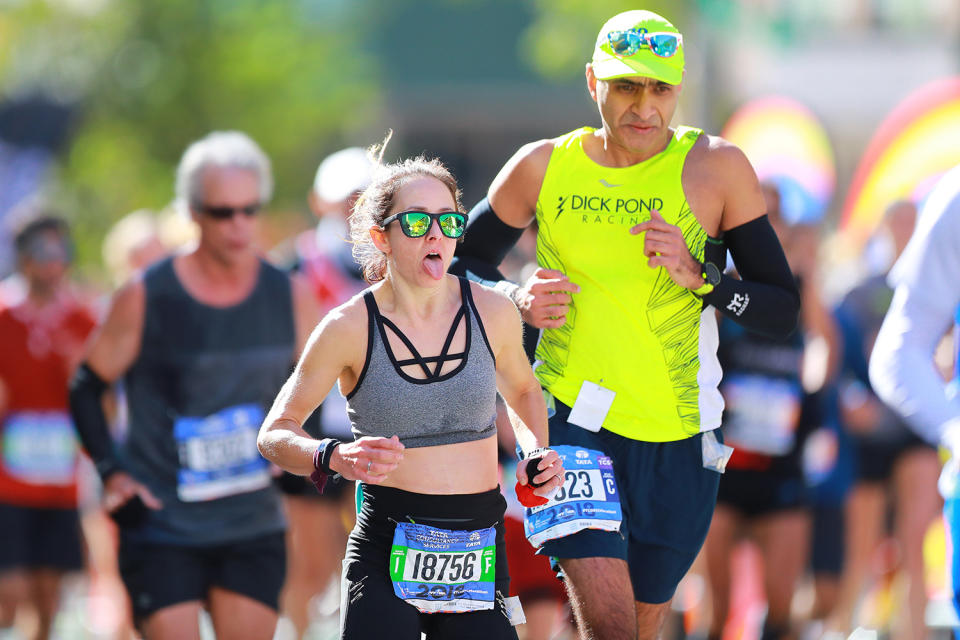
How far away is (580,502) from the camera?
4715 millimetres

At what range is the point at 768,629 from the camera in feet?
25.7

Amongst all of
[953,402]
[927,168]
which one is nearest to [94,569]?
[927,168]

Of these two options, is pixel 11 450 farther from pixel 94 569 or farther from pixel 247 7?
pixel 247 7

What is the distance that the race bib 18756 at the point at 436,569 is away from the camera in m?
4.30

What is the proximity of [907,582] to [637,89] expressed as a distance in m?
5.27

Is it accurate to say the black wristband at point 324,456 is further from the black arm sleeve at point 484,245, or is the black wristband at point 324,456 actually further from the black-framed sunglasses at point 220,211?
the black-framed sunglasses at point 220,211

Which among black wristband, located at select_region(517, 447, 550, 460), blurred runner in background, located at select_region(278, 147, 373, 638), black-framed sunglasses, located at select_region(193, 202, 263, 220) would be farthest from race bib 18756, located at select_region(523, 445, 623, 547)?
blurred runner in background, located at select_region(278, 147, 373, 638)

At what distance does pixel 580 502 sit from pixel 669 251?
828 mm

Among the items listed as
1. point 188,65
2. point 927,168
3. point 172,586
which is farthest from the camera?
point 188,65

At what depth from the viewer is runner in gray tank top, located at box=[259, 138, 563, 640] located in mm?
4301

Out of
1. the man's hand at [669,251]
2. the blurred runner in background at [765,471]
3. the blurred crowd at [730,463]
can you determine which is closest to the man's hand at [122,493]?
the blurred crowd at [730,463]

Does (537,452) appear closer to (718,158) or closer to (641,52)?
(718,158)

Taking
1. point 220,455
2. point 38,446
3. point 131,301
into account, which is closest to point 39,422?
point 38,446

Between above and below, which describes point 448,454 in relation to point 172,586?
above
